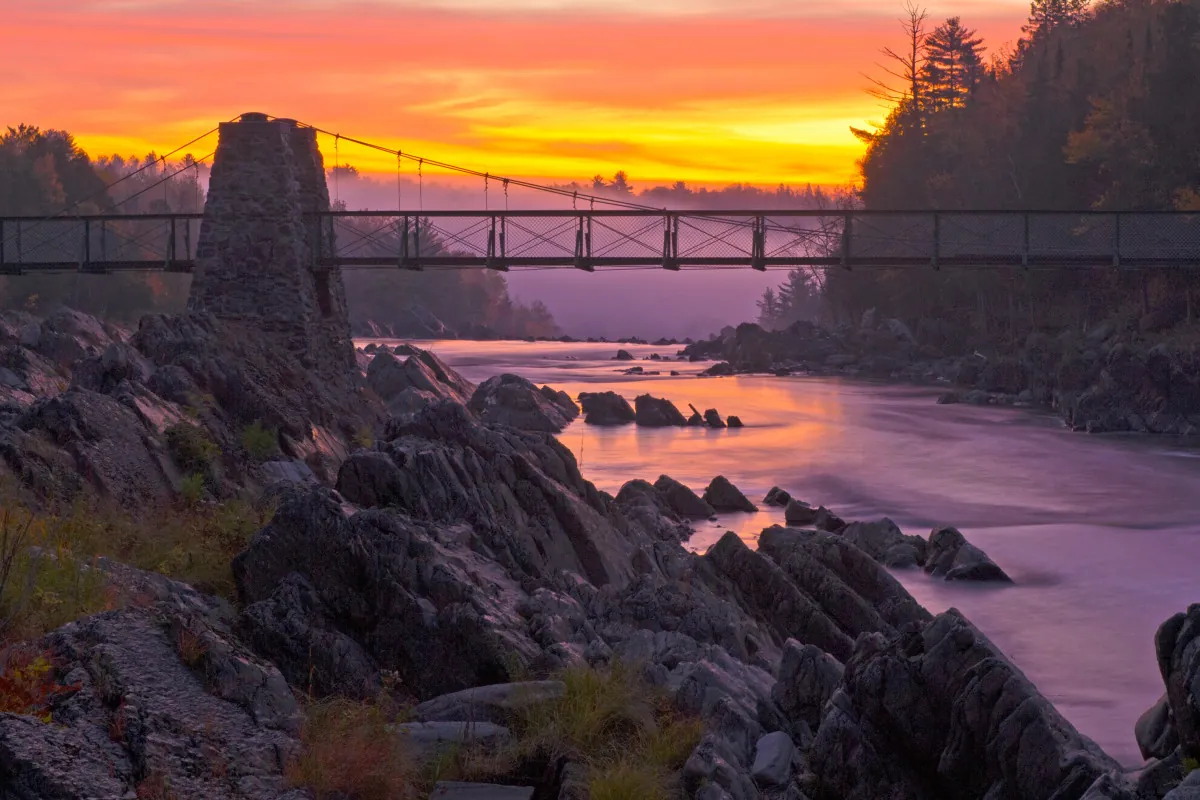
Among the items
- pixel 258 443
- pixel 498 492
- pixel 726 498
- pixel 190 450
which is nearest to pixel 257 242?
pixel 258 443

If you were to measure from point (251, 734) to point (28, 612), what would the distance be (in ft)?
6.20

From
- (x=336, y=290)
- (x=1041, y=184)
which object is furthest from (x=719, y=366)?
(x=336, y=290)

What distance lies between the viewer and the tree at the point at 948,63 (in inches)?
4193

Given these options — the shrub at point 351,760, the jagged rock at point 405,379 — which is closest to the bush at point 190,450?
the shrub at point 351,760

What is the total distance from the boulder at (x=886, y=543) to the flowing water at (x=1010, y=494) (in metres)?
0.83

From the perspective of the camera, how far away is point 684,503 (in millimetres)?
32594

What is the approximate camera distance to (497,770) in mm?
10234

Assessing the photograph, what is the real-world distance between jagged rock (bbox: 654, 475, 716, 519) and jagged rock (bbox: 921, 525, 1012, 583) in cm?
629

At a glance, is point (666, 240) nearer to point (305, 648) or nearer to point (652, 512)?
point (652, 512)

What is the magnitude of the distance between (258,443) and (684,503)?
12.3 meters

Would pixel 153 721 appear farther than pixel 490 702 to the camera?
No

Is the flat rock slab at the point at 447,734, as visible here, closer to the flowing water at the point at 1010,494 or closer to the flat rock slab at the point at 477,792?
the flat rock slab at the point at 477,792

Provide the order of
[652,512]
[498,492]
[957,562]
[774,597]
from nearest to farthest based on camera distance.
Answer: [498,492] → [774,597] → [957,562] → [652,512]

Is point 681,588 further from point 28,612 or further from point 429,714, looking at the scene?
point 28,612
